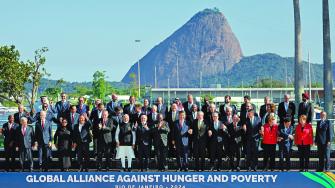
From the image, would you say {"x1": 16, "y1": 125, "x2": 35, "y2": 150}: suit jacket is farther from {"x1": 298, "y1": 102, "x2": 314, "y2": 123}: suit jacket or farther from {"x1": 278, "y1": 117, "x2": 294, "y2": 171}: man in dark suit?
{"x1": 298, "y1": 102, "x2": 314, "y2": 123}: suit jacket

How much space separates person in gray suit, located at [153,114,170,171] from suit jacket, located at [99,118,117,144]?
4.28ft

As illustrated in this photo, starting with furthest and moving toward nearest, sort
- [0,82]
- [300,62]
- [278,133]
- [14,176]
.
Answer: [0,82] → [300,62] → [278,133] → [14,176]

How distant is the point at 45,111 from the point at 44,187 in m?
4.91

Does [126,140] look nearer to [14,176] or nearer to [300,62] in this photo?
[14,176]

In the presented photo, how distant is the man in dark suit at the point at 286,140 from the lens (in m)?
20.8

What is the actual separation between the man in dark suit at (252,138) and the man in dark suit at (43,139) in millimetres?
6164

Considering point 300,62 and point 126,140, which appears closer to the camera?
point 126,140

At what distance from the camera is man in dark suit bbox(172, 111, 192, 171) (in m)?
20.9

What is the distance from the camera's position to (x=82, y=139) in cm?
2123

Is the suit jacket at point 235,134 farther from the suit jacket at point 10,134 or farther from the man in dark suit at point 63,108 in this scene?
the suit jacket at point 10,134

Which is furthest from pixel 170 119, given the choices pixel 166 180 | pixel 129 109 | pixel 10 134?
pixel 10 134

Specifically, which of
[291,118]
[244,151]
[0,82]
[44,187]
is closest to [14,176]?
[44,187]

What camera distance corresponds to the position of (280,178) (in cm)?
1661

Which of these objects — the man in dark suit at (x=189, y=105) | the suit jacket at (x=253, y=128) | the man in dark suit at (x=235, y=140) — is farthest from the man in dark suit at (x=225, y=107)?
the man in dark suit at (x=189, y=105)
